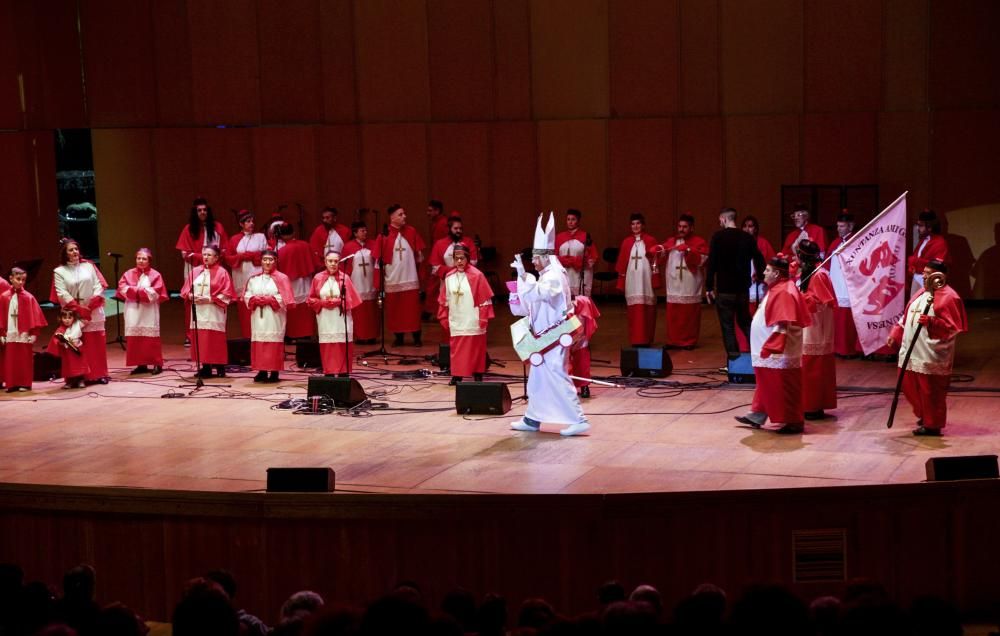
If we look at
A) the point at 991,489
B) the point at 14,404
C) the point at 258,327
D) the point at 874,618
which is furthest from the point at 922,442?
the point at 14,404

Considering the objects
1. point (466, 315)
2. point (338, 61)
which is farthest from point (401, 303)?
point (338, 61)

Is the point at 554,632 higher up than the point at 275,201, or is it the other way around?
the point at 275,201

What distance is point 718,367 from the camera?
45.3ft

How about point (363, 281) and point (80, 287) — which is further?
point (363, 281)

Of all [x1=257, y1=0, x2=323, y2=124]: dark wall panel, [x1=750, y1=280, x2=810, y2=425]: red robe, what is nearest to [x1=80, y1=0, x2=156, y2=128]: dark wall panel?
[x1=257, y1=0, x2=323, y2=124]: dark wall panel

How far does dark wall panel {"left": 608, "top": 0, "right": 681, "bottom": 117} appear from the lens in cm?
1903

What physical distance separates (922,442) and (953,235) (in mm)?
9119

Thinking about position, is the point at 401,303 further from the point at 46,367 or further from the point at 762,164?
the point at 762,164

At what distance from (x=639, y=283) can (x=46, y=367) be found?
7.23m

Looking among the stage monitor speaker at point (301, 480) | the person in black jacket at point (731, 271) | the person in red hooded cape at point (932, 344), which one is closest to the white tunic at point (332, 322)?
the person in black jacket at point (731, 271)

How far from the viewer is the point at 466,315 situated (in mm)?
12883

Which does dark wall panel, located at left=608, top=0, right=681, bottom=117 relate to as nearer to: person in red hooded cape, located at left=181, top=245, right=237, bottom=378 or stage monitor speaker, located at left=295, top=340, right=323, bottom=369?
stage monitor speaker, located at left=295, top=340, right=323, bottom=369

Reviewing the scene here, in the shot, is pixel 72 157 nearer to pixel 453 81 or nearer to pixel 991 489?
pixel 453 81

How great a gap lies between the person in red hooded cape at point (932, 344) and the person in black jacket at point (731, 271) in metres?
3.27
